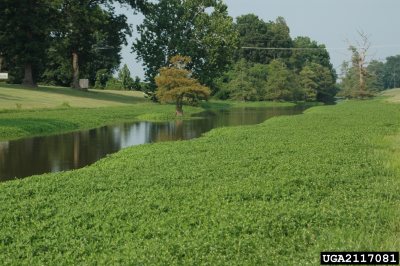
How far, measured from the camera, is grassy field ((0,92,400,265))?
319 inches

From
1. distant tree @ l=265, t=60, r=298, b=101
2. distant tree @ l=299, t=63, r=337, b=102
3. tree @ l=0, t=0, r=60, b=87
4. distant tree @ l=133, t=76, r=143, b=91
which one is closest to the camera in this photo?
tree @ l=0, t=0, r=60, b=87

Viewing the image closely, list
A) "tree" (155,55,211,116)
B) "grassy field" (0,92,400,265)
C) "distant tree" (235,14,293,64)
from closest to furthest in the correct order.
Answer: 1. "grassy field" (0,92,400,265)
2. "tree" (155,55,211,116)
3. "distant tree" (235,14,293,64)

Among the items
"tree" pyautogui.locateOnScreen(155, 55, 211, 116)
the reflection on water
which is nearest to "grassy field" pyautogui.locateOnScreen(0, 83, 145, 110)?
"tree" pyautogui.locateOnScreen(155, 55, 211, 116)

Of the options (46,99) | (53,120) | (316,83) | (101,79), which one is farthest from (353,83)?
(53,120)

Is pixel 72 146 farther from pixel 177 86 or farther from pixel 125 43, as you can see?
pixel 125 43

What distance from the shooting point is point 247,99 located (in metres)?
95.9

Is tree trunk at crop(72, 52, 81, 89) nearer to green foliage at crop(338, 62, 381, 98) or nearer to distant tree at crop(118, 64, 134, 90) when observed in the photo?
distant tree at crop(118, 64, 134, 90)

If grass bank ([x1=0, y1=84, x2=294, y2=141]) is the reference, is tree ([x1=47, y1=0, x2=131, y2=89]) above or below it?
above

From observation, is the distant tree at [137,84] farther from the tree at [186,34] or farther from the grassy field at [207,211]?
the grassy field at [207,211]

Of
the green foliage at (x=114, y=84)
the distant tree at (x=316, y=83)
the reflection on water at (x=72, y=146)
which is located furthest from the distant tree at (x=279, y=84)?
the reflection on water at (x=72, y=146)

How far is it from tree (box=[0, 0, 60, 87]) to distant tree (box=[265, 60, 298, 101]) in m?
51.6

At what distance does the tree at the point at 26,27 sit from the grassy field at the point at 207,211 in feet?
130

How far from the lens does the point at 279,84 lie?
9675 centimetres

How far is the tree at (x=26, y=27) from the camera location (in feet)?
169
